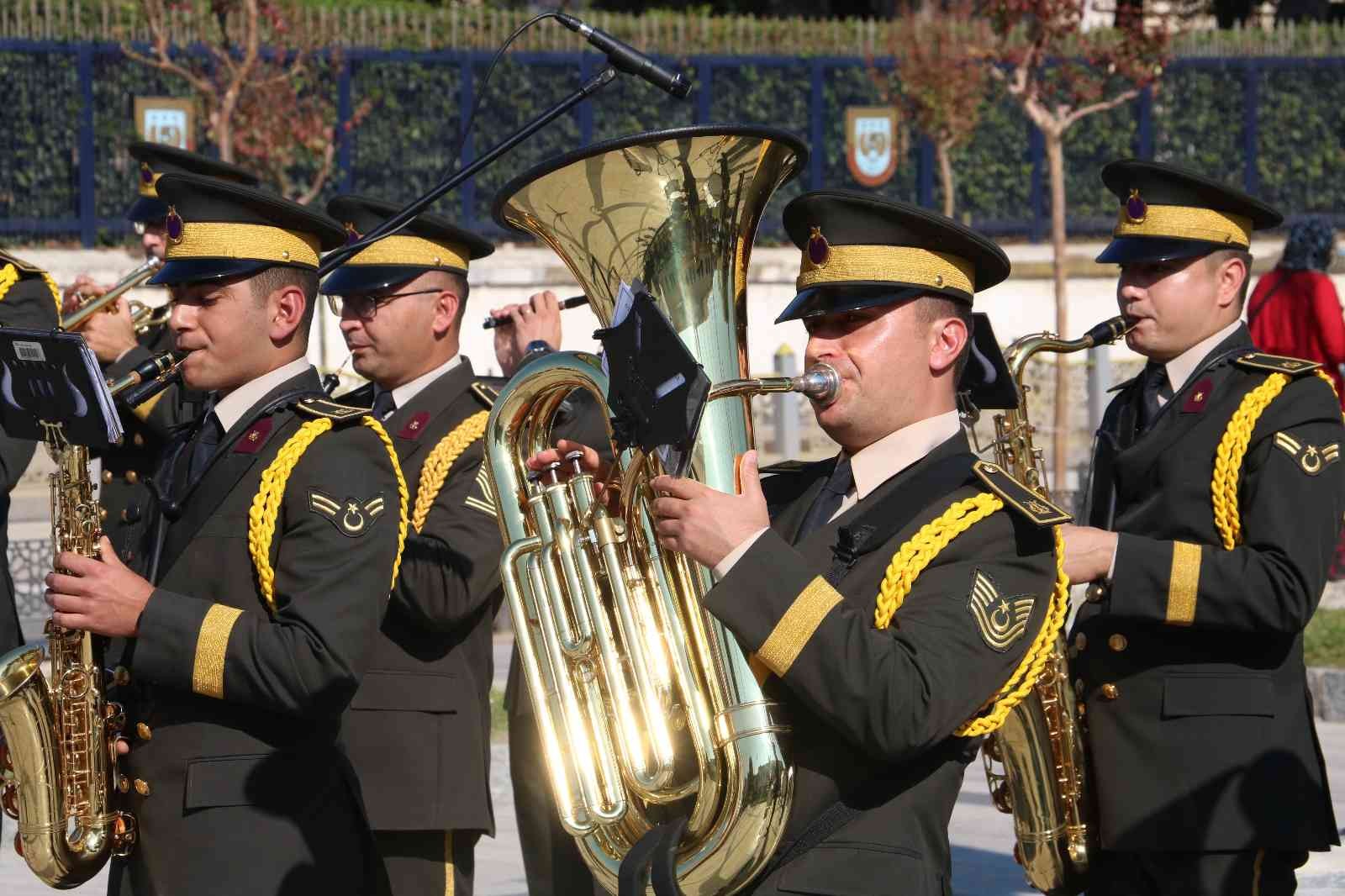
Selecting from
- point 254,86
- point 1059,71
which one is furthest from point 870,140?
point 254,86

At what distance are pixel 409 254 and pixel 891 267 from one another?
2117 mm

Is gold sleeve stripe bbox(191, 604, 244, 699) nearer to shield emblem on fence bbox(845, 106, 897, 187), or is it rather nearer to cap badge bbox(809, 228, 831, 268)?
cap badge bbox(809, 228, 831, 268)

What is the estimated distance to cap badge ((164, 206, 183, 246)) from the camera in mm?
3953

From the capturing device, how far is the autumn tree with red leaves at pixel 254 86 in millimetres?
14773

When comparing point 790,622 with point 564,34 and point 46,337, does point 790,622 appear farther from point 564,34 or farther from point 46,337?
point 564,34

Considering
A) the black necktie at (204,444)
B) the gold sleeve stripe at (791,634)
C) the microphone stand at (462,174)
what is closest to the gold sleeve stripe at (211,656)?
the black necktie at (204,444)

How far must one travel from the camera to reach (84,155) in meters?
17.3

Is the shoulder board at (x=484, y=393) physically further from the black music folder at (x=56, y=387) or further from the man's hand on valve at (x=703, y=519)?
the man's hand on valve at (x=703, y=519)

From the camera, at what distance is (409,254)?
5246mm

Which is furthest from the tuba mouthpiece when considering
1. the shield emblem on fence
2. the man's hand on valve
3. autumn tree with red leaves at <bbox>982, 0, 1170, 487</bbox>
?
the shield emblem on fence

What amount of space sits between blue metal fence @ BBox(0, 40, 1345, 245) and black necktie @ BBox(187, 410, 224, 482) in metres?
13.0

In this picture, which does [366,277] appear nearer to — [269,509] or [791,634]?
[269,509]

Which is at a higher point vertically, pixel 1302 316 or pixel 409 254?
pixel 409 254

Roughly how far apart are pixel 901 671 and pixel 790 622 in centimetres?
18
